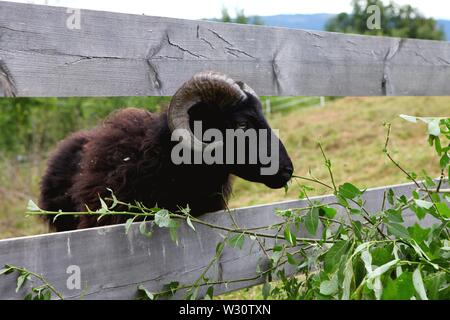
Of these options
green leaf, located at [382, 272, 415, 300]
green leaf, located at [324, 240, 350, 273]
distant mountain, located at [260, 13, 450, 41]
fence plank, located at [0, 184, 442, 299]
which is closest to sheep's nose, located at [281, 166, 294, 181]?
fence plank, located at [0, 184, 442, 299]

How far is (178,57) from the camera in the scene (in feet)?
10.9

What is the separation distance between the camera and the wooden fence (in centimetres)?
276

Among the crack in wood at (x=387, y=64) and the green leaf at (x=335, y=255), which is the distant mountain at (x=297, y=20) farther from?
the green leaf at (x=335, y=255)

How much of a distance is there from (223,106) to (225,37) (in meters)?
0.71

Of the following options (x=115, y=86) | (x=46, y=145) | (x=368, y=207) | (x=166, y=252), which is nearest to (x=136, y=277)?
(x=166, y=252)

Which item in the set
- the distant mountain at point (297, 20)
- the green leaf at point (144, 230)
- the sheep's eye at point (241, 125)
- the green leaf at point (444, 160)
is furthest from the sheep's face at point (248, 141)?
the distant mountain at point (297, 20)

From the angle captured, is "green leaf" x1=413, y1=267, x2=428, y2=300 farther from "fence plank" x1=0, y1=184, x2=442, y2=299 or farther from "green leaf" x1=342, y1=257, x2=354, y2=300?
"fence plank" x1=0, y1=184, x2=442, y2=299

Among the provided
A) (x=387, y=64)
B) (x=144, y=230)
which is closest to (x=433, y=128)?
(x=144, y=230)

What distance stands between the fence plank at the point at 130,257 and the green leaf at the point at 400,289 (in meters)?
1.28

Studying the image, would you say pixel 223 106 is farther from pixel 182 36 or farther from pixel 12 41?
pixel 12 41

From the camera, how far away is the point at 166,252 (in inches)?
128

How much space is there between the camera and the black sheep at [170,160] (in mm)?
3889

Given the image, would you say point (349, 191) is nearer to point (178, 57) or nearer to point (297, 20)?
point (178, 57)
